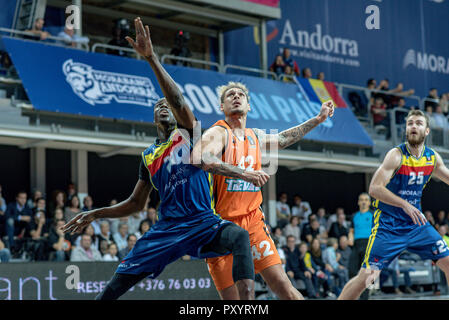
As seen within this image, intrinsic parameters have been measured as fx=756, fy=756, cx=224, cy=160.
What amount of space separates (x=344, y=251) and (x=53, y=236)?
7.66m

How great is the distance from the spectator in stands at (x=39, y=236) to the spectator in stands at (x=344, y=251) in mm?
7442

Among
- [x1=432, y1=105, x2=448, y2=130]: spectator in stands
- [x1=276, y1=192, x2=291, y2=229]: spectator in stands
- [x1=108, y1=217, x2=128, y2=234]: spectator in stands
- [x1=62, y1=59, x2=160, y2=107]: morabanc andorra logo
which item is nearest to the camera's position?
[x1=62, y1=59, x2=160, y2=107]: morabanc andorra logo

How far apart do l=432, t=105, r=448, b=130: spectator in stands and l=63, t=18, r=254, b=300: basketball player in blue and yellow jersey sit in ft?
59.9

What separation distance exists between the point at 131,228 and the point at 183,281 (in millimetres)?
2263

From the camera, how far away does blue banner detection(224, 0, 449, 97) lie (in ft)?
80.7

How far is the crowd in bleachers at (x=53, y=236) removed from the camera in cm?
1510

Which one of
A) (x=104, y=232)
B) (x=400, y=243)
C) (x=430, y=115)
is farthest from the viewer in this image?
(x=430, y=115)

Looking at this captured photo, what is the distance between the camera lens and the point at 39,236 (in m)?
15.3

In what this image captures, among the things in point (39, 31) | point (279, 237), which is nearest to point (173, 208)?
point (39, 31)

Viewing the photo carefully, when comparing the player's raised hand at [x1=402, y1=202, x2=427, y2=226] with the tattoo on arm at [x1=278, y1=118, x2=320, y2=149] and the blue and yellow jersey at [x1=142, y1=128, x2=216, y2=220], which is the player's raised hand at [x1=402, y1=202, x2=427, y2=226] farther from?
the blue and yellow jersey at [x1=142, y1=128, x2=216, y2=220]

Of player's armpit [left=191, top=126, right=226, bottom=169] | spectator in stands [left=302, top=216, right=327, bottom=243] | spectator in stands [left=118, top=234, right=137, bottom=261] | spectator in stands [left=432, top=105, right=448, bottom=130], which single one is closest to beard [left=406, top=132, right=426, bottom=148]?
player's armpit [left=191, top=126, right=226, bottom=169]

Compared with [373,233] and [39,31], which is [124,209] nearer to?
[373,233]
